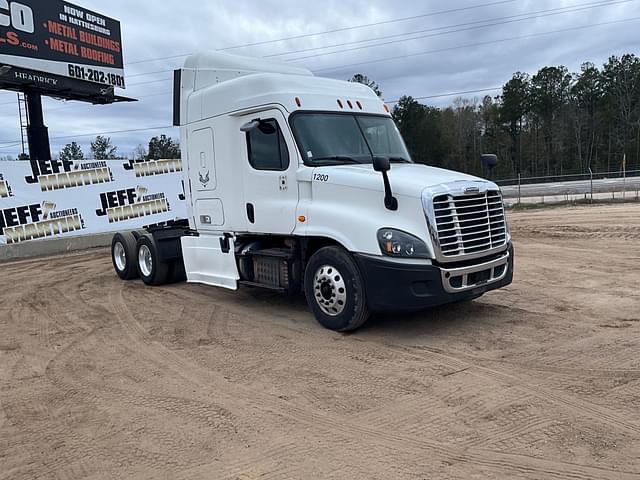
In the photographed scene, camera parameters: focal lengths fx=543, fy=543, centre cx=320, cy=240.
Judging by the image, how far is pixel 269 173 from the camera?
23.4 ft

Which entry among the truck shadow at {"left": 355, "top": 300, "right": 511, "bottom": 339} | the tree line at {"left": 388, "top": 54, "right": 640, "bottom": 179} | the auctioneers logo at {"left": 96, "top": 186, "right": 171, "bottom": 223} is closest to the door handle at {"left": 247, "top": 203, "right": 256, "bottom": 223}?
the truck shadow at {"left": 355, "top": 300, "right": 511, "bottom": 339}

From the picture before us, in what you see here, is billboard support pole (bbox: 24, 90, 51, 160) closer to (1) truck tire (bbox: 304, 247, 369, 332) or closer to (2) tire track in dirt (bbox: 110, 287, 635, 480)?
(1) truck tire (bbox: 304, 247, 369, 332)

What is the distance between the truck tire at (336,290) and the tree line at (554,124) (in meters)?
65.7

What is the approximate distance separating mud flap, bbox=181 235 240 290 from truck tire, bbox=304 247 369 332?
66.5 inches

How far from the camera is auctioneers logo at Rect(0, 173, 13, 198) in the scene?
15273 mm

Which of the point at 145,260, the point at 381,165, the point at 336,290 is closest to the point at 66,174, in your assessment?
the point at 145,260

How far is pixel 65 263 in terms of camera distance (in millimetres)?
14117

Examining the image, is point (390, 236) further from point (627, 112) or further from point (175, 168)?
point (627, 112)

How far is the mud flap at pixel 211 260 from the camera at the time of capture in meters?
8.01

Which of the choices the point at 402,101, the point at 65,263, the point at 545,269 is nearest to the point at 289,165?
the point at 545,269

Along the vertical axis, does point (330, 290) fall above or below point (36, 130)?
below

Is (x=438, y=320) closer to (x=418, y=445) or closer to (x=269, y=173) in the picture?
(x=269, y=173)

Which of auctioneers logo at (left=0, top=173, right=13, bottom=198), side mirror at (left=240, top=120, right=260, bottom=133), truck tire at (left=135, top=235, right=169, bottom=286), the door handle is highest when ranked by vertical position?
side mirror at (left=240, top=120, right=260, bottom=133)

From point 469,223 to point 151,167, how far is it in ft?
49.4
